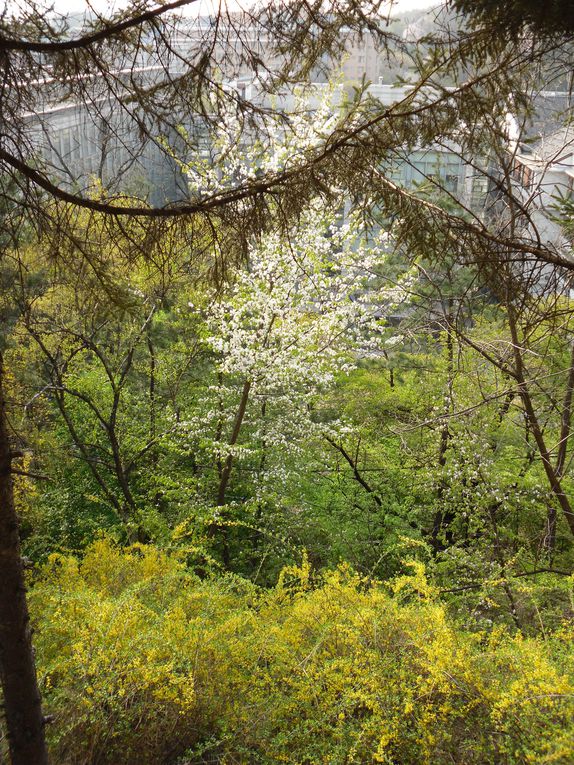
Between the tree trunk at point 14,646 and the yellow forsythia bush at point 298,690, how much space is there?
0.41 m

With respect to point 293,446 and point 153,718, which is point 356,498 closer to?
point 293,446

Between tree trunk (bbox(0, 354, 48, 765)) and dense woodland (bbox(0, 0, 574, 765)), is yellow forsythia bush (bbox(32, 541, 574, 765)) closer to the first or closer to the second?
dense woodland (bbox(0, 0, 574, 765))

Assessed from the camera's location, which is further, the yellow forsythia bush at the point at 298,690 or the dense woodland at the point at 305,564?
the yellow forsythia bush at the point at 298,690

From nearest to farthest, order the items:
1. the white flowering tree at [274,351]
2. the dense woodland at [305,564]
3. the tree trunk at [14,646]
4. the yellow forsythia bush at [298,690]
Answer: the dense woodland at [305,564], the tree trunk at [14,646], the yellow forsythia bush at [298,690], the white flowering tree at [274,351]

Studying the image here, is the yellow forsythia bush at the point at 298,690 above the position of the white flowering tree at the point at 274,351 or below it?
below

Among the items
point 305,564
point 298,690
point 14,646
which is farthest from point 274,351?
point 14,646

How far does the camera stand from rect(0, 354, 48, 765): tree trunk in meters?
2.79

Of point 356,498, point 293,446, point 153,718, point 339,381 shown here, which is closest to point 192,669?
point 153,718

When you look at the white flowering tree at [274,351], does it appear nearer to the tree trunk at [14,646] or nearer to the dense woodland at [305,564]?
the dense woodland at [305,564]

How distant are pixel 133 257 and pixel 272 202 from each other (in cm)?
69

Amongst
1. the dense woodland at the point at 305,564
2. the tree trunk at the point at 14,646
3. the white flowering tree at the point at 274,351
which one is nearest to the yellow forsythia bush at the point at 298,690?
the dense woodland at the point at 305,564

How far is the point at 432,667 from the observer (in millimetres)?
3445

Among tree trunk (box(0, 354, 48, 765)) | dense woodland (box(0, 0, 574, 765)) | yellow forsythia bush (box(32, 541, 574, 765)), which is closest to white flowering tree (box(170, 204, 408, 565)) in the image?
dense woodland (box(0, 0, 574, 765))

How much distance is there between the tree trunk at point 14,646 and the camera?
2.79m
